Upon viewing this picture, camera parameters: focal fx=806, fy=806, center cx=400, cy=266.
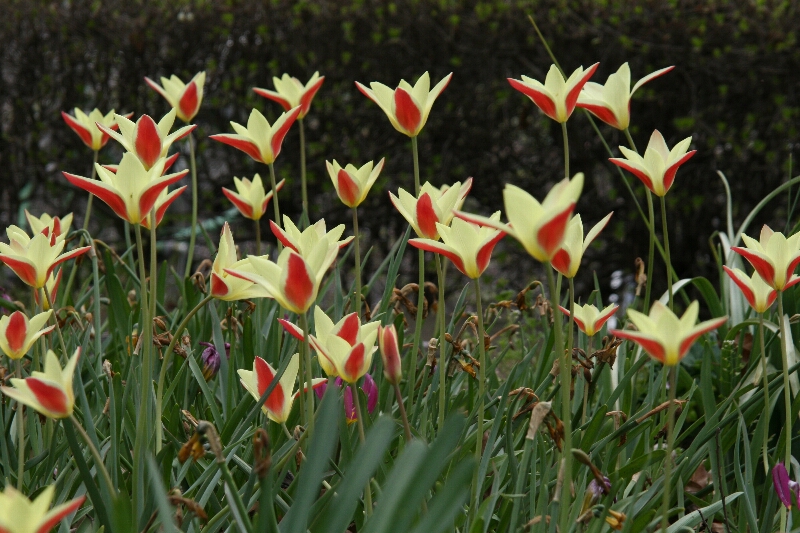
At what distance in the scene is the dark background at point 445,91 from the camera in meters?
4.29

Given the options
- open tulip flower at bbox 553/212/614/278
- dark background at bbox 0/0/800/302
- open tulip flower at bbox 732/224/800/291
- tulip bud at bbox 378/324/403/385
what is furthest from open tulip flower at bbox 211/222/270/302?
dark background at bbox 0/0/800/302

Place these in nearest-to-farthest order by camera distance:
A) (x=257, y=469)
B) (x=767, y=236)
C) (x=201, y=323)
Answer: (x=257, y=469)
(x=767, y=236)
(x=201, y=323)

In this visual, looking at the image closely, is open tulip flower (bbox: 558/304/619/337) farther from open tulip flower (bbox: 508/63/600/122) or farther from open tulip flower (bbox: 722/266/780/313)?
open tulip flower (bbox: 508/63/600/122)

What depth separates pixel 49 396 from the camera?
812 millimetres

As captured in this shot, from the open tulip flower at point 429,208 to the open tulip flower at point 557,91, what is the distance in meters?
0.22

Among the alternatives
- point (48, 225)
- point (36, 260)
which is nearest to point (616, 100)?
point (36, 260)

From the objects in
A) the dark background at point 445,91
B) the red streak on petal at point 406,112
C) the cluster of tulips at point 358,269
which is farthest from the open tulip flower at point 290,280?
the dark background at point 445,91

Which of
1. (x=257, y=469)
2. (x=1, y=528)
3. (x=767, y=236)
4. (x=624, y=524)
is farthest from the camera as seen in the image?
(x=767, y=236)

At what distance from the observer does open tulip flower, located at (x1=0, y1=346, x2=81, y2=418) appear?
81cm

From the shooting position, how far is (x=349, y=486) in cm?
77

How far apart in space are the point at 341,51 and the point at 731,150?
223 cm

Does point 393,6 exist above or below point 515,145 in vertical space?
above

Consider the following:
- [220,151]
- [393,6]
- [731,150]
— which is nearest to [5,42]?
[220,151]

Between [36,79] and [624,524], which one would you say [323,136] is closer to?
[36,79]
